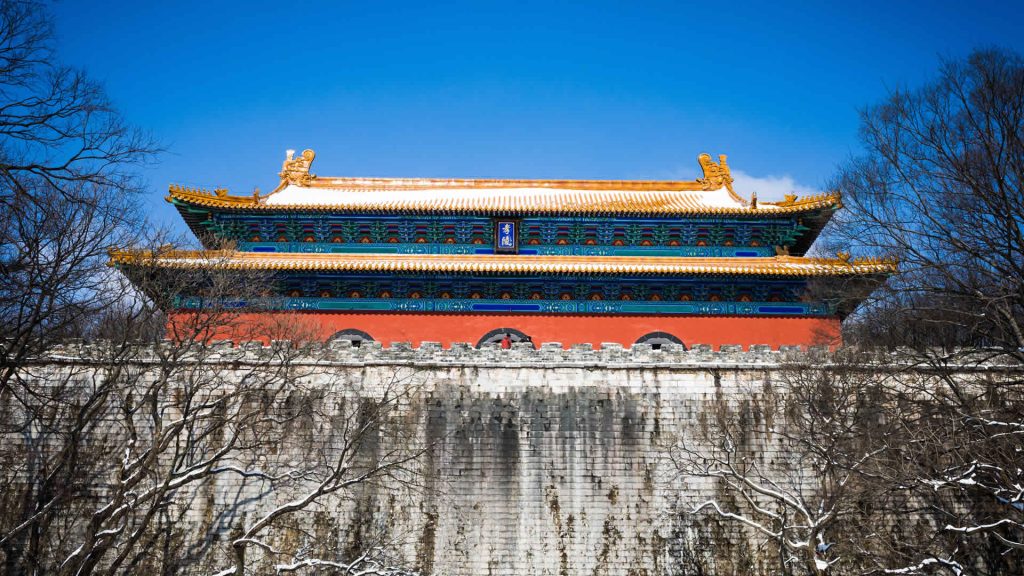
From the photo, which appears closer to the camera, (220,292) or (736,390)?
(220,292)

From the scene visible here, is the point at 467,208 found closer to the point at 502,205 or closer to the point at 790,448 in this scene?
the point at 502,205

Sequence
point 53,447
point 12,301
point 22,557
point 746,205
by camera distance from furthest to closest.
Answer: point 746,205 → point 53,447 → point 22,557 → point 12,301

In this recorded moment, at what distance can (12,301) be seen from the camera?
8.77m

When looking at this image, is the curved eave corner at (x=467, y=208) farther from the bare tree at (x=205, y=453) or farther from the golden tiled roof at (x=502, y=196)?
the bare tree at (x=205, y=453)

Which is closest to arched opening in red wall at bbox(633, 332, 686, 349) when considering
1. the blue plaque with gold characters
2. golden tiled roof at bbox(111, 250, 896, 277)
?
golden tiled roof at bbox(111, 250, 896, 277)

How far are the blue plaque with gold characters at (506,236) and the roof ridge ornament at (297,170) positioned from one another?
22.0ft

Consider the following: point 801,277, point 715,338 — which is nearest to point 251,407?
point 715,338

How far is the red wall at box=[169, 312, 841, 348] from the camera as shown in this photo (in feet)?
57.2

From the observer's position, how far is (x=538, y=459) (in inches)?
521

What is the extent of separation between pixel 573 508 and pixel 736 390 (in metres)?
4.05

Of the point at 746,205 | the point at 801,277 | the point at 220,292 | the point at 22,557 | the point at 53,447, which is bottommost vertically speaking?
the point at 22,557

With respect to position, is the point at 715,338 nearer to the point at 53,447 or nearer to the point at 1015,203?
the point at 1015,203

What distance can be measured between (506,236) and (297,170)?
7544 mm

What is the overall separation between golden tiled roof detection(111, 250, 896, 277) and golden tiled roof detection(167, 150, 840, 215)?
4.22ft
